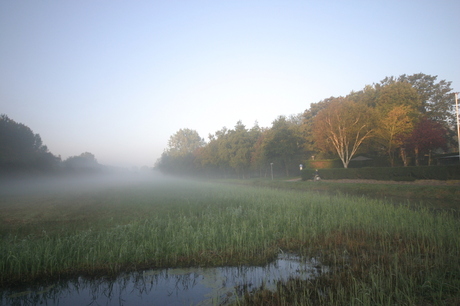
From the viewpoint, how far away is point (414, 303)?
373 cm

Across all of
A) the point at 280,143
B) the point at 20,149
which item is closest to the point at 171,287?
the point at 280,143

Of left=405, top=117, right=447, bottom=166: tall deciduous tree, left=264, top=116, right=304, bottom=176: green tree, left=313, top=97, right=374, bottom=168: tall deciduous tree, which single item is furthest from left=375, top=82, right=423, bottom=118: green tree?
left=264, top=116, right=304, bottom=176: green tree

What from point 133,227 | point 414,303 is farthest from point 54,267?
point 414,303

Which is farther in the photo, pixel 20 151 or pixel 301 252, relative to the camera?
pixel 20 151

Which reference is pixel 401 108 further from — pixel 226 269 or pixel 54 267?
pixel 54 267

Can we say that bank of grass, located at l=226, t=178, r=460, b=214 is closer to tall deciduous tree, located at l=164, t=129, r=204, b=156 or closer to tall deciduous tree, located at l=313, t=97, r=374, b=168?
tall deciduous tree, located at l=313, t=97, r=374, b=168

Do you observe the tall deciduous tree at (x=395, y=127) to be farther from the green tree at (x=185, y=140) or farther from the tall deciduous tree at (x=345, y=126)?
the green tree at (x=185, y=140)

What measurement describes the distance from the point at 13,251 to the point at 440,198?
70.6 feet

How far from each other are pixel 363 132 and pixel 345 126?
2.88m

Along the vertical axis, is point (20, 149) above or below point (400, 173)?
above

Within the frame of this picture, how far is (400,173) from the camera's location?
22.5 m

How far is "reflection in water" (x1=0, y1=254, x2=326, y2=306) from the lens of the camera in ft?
15.6

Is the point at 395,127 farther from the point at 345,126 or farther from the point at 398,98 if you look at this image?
the point at 398,98

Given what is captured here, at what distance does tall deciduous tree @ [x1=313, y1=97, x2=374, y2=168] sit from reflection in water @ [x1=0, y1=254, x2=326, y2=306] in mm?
32156
